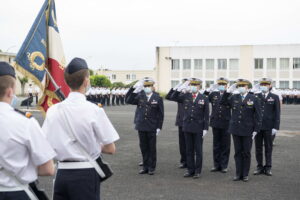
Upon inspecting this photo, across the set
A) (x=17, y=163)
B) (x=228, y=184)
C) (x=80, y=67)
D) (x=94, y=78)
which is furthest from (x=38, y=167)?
(x=94, y=78)

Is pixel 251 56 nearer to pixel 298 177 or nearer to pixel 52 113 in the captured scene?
pixel 298 177

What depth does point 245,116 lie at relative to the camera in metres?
8.09

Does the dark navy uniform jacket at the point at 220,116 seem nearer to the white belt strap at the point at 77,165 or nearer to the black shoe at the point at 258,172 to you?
the black shoe at the point at 258,172

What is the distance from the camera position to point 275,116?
876cm

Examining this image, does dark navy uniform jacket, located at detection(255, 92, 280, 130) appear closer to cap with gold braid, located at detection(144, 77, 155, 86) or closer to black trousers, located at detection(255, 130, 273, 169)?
black trousers, located at detection(255, 130, 273, 169)

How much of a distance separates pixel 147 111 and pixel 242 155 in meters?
2.27

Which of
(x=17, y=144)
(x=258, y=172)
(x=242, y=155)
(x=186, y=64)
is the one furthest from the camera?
(x=186, y=64)

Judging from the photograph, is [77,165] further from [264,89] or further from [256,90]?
[264,89]

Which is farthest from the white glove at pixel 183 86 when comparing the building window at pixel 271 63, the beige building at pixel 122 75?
the beige building at pixel 122 75

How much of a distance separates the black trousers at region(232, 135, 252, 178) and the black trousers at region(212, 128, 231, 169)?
0.86m

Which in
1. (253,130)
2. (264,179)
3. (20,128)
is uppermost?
(20,128)

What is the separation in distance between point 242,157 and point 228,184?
0.70 meters

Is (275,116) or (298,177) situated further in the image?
(275,116)

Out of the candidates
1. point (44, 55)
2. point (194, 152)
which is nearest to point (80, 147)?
point (44, 55)
